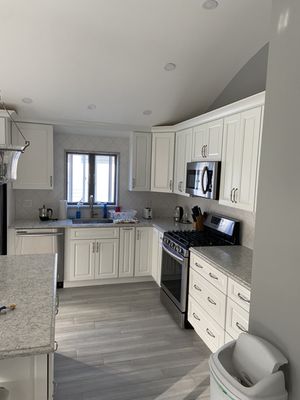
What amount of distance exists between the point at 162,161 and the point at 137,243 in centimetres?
127

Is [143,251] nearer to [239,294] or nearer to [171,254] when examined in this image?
[171,254]

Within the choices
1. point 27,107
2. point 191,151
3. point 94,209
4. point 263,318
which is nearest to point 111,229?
point 94,209

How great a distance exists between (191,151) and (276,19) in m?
2.40

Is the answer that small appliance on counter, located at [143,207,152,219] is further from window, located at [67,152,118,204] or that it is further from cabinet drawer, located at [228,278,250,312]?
cabinet drawer, located at [228,278,250,312]

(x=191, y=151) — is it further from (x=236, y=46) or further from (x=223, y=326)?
(x=223, y=326)

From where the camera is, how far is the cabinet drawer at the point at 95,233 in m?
4.00

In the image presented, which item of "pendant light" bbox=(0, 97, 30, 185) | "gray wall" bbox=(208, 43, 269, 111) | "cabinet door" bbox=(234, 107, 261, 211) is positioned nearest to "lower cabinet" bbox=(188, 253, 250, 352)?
"cabinet door" bbox=(234, 107, 261, 211)

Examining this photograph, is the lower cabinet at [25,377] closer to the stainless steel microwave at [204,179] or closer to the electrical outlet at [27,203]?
the stainless steel microwave at [204,179]

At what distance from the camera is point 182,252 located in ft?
10.1

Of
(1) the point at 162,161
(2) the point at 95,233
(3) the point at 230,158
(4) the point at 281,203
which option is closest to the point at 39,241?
(2) the point at 95,233

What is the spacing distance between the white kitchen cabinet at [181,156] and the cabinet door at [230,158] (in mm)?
837

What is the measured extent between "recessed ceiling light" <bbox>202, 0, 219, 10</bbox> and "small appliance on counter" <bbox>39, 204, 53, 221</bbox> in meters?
3.25

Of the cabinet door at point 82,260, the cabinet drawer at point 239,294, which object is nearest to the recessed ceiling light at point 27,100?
the cabinet door at point 82,260

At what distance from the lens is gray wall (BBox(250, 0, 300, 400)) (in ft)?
4.00
